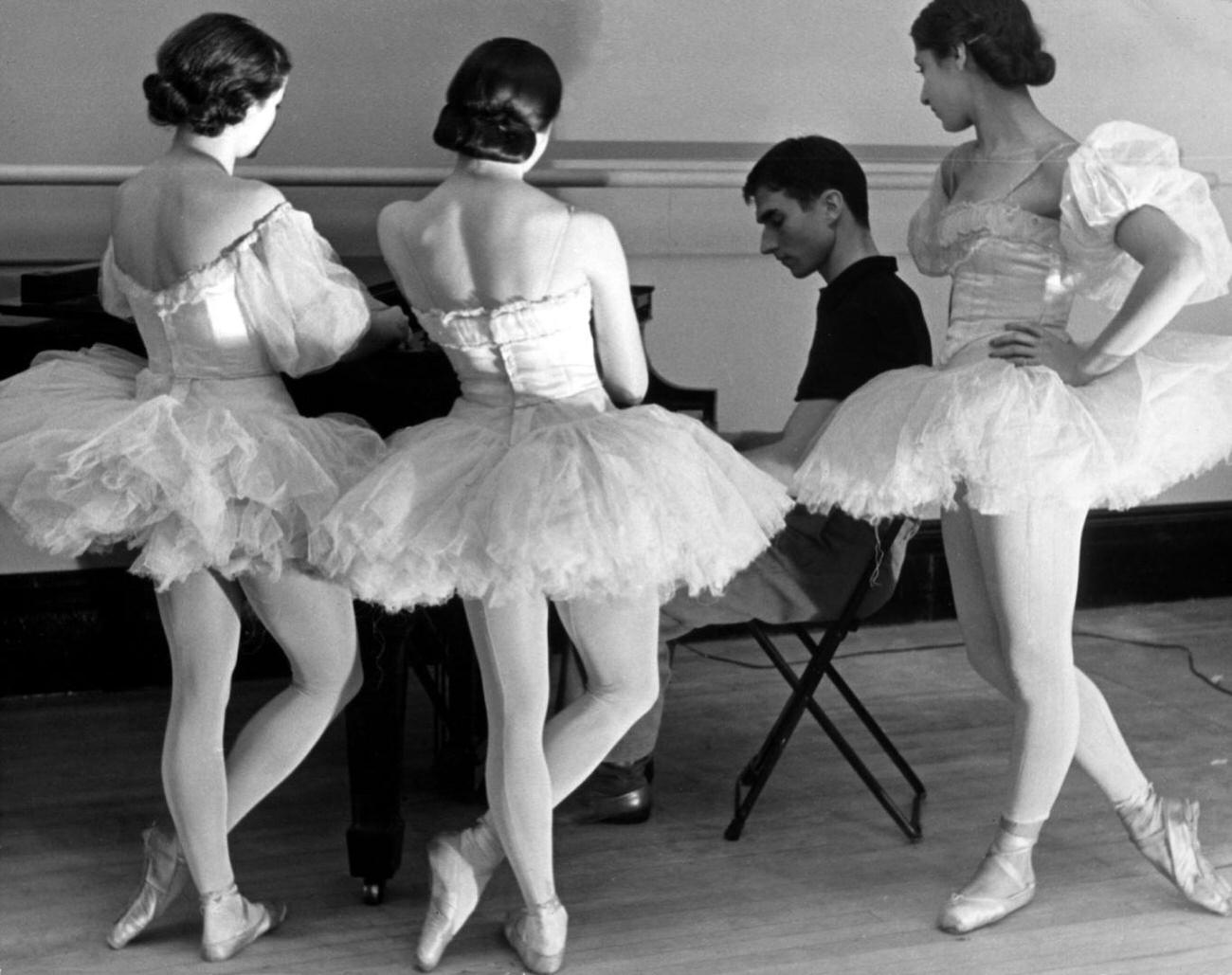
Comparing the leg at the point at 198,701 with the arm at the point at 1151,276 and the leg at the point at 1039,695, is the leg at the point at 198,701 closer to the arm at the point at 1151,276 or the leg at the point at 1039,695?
the leg at the point at 1039,695

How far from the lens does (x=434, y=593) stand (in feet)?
8.70

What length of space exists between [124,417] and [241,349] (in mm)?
212

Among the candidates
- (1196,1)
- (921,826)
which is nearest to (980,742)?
(921,826)

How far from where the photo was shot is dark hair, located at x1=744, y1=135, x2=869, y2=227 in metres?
3.60

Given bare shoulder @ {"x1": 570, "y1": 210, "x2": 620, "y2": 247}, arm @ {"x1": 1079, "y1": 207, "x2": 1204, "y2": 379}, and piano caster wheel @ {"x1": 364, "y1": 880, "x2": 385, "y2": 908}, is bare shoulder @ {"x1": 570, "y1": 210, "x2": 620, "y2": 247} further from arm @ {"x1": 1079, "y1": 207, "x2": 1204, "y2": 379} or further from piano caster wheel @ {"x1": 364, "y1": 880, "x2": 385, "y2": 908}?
piano caster wheel @ {"x1": 364, "y1": 880, "x2": 385, "y2": 908}

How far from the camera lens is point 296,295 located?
2734mm

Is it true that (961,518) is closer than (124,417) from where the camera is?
No

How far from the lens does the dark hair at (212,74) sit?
265 cm

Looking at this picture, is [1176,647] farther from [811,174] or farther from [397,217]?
[397,217]

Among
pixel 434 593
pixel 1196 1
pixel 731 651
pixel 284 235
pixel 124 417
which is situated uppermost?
pixel 1196 1

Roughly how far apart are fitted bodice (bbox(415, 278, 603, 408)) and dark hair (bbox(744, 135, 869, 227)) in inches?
40.3

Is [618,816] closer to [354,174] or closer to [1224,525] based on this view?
[354,174]

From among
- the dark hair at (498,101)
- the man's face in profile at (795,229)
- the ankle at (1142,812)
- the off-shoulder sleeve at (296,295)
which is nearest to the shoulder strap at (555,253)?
the dark hair at (498,101)

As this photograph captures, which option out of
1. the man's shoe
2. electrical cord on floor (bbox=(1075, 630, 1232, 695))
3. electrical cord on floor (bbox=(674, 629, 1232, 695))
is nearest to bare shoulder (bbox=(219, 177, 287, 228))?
the man's shoe
